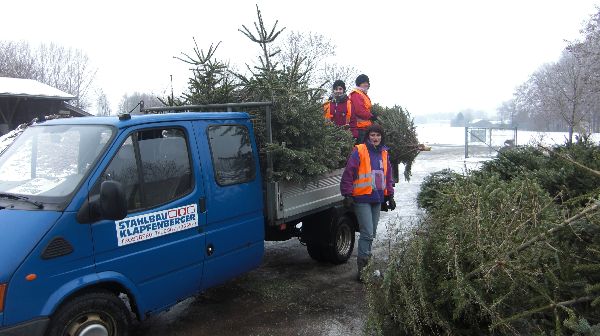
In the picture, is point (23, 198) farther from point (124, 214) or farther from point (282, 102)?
point (282, 102)

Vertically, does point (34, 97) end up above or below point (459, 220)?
above

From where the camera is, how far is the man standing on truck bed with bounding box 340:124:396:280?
5.52 metres

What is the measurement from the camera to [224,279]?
14.8ft

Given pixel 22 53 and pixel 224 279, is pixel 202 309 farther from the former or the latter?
pixel 22 53

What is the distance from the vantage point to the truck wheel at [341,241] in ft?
20.0

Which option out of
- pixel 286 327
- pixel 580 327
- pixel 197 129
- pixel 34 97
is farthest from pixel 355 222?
pixel 34 97

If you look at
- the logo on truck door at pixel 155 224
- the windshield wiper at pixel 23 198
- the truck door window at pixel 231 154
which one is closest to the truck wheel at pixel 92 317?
the logo on truck door at pixel 155 224

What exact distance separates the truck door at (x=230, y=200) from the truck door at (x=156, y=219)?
120 mm

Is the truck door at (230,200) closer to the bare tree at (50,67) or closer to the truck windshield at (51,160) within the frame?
the truck windshield at (51,160)

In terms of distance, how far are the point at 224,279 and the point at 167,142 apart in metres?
1.47

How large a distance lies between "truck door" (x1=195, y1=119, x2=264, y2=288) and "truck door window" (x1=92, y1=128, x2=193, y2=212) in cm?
23

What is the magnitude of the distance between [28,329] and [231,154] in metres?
2.25

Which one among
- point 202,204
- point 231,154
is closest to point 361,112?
point 231,154

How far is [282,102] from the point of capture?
512 centimetres
